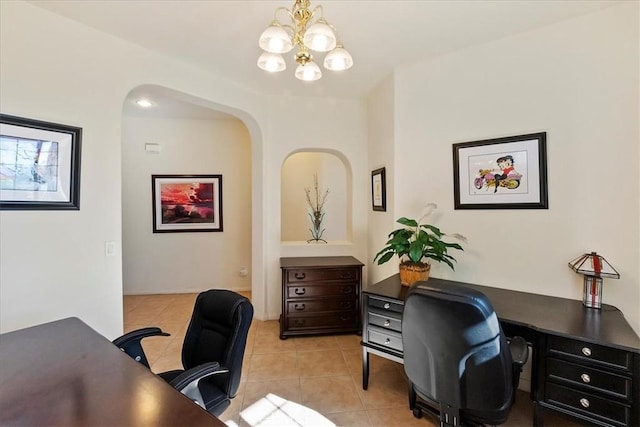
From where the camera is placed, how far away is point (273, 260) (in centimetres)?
358

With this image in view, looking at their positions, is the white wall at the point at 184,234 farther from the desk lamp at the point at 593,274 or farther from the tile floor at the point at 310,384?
the desk lamp at the point at 593,274

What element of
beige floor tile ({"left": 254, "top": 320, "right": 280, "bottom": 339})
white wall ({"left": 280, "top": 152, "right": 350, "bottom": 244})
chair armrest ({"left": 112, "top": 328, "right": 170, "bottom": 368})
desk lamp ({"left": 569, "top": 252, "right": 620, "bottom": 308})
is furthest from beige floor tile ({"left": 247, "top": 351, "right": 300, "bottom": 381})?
white wall ({"left": 280, "top": 152, "right": 350, "bottom": 244})

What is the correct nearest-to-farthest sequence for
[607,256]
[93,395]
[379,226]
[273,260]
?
[93,395] < [607,256] < [379,226] < [273,260]

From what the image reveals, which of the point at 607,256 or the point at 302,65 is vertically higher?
the point at 302,65

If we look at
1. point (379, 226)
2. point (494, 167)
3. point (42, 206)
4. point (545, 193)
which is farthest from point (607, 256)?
point (42, 206)

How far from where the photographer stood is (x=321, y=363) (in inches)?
105

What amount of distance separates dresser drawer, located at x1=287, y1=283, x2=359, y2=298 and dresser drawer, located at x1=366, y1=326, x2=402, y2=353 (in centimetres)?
100

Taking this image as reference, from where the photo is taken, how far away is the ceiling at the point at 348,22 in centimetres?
190

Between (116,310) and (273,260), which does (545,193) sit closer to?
(273,260)

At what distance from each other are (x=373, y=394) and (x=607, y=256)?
1.84 metres

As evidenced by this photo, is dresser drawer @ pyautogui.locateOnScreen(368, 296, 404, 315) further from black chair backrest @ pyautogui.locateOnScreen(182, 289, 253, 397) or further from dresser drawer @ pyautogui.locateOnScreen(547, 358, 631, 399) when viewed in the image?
black chair backrest @ pyautogui.locateOnScreen(182, 289, 253, 397)

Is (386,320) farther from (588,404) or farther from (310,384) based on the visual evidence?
(588,404)

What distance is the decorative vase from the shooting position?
7.73 feet

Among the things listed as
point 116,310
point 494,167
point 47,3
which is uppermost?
point 47,3
